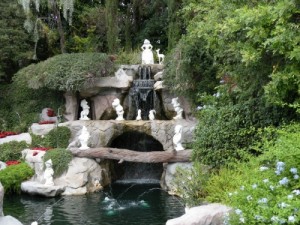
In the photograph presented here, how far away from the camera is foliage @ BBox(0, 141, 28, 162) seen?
13.2 m

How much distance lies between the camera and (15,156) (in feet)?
43.6

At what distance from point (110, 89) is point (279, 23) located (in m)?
9.59

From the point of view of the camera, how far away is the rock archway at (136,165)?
44.9 feet

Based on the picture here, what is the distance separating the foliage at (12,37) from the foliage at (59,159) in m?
6.21

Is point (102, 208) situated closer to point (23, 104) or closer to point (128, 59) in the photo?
point (128, 59)

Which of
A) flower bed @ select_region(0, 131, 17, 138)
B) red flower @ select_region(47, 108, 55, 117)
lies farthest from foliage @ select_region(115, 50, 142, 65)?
flower bed @ select_region(0, 131, 17, 138)

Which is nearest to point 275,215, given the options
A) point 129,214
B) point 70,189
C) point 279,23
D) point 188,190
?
point 279,23

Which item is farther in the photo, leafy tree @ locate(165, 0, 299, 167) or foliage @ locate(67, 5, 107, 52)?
foliage @ locate(67, 5, 107, 52)

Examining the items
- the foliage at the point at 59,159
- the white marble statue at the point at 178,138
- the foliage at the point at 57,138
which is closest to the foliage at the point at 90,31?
the foliage at the point at 57,138

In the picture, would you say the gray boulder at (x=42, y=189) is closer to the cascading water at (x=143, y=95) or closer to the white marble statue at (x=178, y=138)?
the white marble statue at (x=178, y=138)

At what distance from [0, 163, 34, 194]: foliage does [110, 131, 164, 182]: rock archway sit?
2.80 m

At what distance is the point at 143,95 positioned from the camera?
1441cm

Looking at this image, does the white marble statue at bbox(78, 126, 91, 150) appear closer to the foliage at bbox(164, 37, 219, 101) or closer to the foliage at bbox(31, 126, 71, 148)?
the foliage at bbox(31, 126, 71, 148)

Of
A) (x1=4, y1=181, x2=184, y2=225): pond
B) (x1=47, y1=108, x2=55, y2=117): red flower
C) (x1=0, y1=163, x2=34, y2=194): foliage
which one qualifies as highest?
(x1=47, y1=108, x2=55, y2=117): red flower
